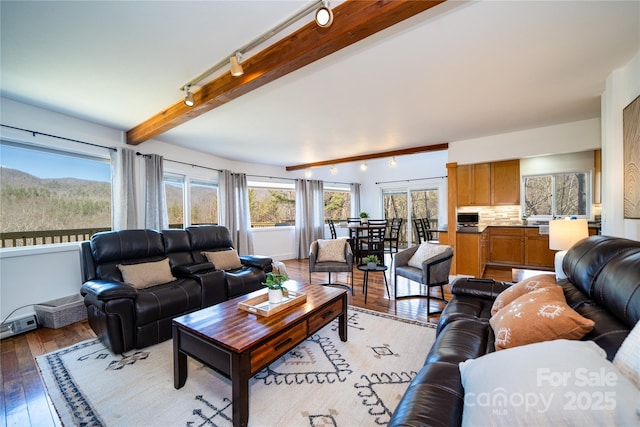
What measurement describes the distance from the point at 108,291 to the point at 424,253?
10.9 ft

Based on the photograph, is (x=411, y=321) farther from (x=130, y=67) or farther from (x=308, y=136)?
(x=130, y=67)

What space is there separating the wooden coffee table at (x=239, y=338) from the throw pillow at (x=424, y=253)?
5.24 ft

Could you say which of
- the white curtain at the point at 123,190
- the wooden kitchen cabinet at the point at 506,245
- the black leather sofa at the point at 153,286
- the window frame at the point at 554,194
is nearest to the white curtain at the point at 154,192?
the white curtain at the point at 123,190

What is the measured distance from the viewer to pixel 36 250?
2.93 metres

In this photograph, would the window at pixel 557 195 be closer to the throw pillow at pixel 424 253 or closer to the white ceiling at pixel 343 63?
the white ceiling at pixel 343 63

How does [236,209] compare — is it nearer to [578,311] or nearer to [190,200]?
[190,200]

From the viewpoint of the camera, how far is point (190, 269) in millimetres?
3000

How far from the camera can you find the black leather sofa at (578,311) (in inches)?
37.3

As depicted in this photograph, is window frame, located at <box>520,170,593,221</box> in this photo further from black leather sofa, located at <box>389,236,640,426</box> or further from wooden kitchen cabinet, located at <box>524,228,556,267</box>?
black leather sofa, located at <box>389,236,640,426</box>

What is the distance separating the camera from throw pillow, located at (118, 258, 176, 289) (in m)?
2.65

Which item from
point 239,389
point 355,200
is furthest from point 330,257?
point 355,200

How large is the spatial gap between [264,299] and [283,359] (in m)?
0.51

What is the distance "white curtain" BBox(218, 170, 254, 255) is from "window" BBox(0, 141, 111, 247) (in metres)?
1.95

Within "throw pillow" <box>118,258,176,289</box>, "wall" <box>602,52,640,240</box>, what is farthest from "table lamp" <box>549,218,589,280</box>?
"throw pillow" <box>118,258,176,289</box>
